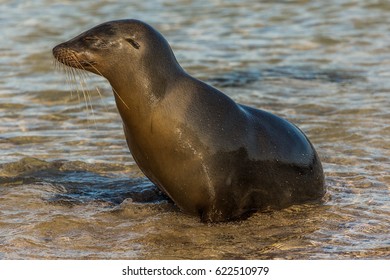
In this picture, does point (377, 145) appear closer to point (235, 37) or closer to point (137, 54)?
point (137, 54)

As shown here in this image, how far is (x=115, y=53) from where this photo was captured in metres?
6.36

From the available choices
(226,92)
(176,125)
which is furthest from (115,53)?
(226,92)

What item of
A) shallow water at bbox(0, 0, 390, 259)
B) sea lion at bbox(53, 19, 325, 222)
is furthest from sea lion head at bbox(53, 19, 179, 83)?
shallow water at bbox(0, 0, 390, 259)

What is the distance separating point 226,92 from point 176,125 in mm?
4420

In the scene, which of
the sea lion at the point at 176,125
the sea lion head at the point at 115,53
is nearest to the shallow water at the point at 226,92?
the sea lion at the point at 176,125

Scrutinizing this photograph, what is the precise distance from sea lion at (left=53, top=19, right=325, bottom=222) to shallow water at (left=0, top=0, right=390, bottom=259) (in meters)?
0.25

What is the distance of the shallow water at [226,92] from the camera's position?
20.5 feet

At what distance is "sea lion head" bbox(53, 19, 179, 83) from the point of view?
6324 millimetres

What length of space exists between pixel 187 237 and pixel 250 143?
0.84 meters

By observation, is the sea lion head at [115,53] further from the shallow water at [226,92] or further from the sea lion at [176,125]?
the shallow water at [226,92]

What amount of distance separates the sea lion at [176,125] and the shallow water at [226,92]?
0.81 feet

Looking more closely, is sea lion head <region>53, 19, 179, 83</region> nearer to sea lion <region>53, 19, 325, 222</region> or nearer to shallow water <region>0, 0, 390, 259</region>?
sea lion <region>53, 19, 325, 222</region>

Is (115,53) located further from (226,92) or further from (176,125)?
(226,92)
